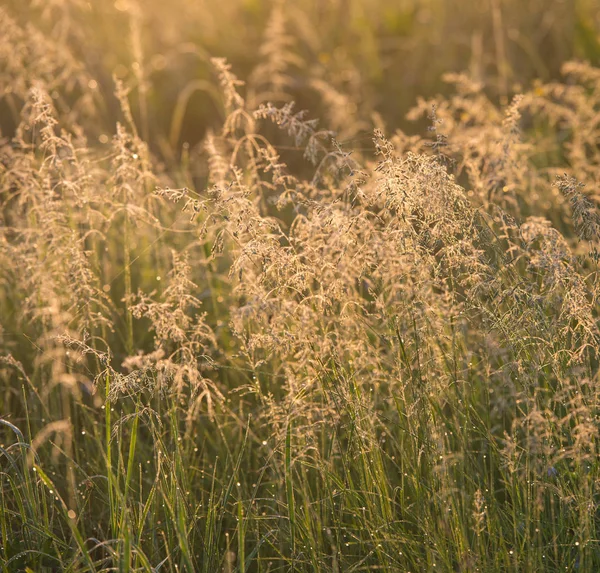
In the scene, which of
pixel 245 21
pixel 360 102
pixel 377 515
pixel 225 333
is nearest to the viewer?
pixel 377 515

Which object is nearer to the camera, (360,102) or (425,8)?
(360,102)

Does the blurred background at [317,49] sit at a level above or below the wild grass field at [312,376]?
above

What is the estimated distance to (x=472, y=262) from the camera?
1.81 m

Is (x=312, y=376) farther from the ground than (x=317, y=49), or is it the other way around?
(x=317, y=49)

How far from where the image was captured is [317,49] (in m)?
6.32

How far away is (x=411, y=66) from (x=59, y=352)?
4412mm

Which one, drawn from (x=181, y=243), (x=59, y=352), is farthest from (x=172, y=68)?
(x=59, y=352)

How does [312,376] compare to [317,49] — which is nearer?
[312,376]

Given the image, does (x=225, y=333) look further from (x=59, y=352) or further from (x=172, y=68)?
(x=172, y=68)

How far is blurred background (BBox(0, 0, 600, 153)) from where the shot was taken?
18.4 ft

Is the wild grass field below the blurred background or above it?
below

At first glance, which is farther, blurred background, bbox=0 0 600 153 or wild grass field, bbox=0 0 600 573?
blurred background, bbox=0 0 600 153

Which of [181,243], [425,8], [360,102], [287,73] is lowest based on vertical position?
[181,243]

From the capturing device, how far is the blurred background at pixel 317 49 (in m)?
5.62
